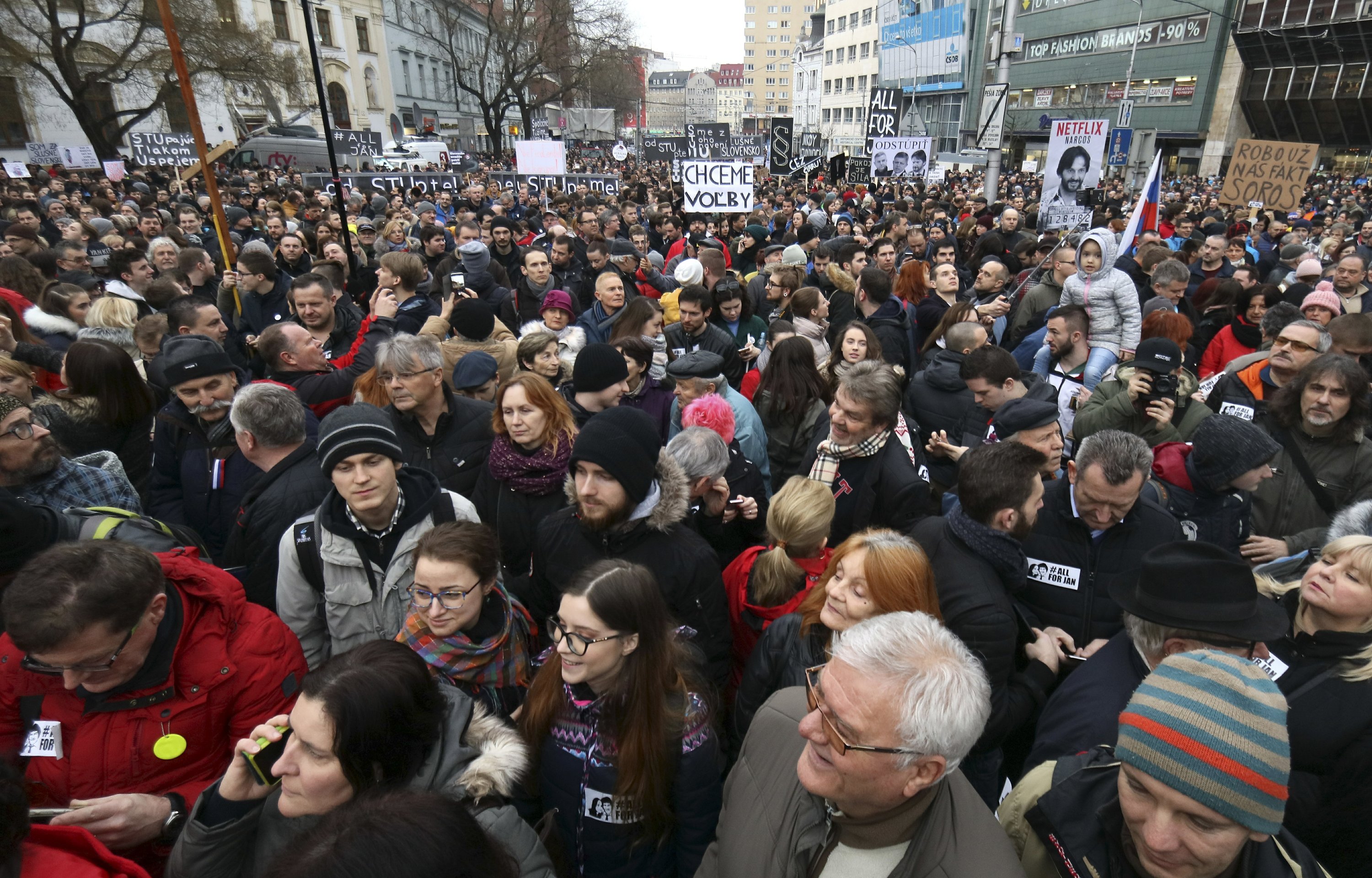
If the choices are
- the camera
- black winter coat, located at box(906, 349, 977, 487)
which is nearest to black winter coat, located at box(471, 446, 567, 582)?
black winter coat, located at box(906, 349, 977, 487)

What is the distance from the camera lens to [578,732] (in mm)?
2059

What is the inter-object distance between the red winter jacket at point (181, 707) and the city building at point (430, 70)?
51.7m

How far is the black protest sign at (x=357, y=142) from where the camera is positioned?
68.1 feet

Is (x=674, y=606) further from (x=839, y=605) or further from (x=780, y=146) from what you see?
(x=780, y=146)

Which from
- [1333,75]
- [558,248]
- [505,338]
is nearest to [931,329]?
[505,338]

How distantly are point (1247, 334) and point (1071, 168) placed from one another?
5452 mm

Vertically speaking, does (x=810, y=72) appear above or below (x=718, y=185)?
above

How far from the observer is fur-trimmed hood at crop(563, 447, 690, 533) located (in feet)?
8.75

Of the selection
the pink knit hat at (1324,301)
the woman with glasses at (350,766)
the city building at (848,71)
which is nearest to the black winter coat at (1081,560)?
the woman with glasses at (350,766)

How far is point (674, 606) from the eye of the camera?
2627 mm

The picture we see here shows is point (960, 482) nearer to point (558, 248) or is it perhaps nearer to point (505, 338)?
point (505, 338)

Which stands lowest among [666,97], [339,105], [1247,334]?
[1247,334]

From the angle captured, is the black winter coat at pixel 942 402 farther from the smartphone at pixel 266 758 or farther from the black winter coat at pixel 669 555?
the smartphone at pixel 266 758

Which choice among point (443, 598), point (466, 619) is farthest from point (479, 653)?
point (443, 598)
